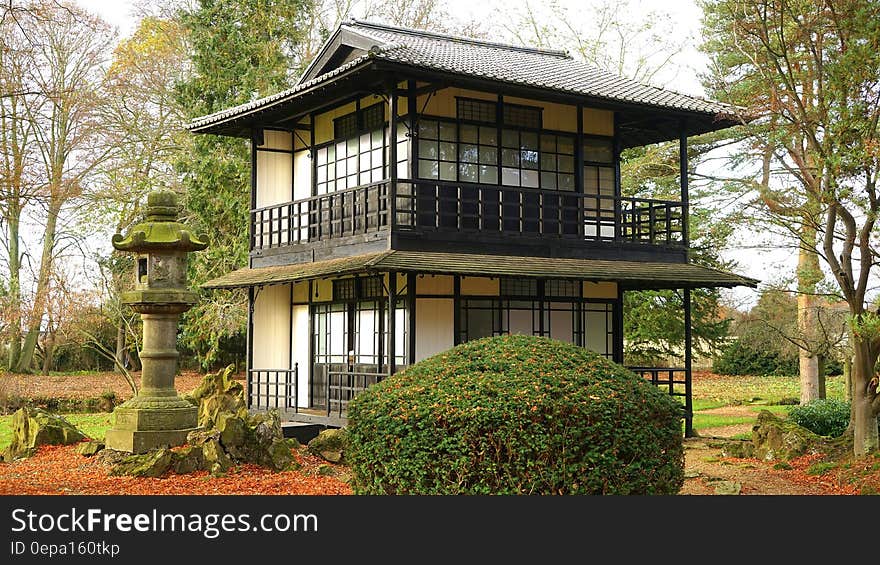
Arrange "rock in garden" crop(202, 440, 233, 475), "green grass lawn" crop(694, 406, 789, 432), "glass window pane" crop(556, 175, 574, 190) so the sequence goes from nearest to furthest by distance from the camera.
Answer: "rock in garden" crop(202, 440, 233, 475) → "glass window pane" crop(556, 175, 574, 190) → "green grass lawn" crop(694, 406, 789, 432)

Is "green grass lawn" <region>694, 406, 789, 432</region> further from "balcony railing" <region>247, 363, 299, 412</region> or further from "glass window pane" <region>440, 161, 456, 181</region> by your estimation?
"balcony railing" <region>247, 363, 299, 412</region>

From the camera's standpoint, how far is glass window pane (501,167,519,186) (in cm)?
1969

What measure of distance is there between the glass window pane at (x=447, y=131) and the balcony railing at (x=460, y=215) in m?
1.04

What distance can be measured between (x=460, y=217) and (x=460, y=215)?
17.2 inches

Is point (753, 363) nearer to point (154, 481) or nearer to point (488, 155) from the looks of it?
point (488, 155)

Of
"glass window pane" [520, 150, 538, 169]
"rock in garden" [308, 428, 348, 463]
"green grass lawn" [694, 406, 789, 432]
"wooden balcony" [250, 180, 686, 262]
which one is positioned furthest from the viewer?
"green grass lawn" [694, 406, 789, 432]

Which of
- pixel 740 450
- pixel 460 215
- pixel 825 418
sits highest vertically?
pixel 460 215

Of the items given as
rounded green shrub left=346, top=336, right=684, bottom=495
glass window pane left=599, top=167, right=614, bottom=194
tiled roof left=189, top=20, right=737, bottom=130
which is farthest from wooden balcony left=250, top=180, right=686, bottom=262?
rounded green shrub left=346, top=336, right=684, bottom=495

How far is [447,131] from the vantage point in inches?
749

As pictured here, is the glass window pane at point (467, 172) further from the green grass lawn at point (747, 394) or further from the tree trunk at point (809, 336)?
the tree trunk at point (809, 336)

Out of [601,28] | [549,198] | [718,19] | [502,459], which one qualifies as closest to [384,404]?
[502,459]

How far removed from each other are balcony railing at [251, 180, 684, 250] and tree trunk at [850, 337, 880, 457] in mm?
5751

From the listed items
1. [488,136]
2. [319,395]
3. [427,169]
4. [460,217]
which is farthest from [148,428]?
[488,136]

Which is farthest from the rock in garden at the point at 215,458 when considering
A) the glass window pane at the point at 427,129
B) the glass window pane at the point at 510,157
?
the glass window pane at the point at 510,157
